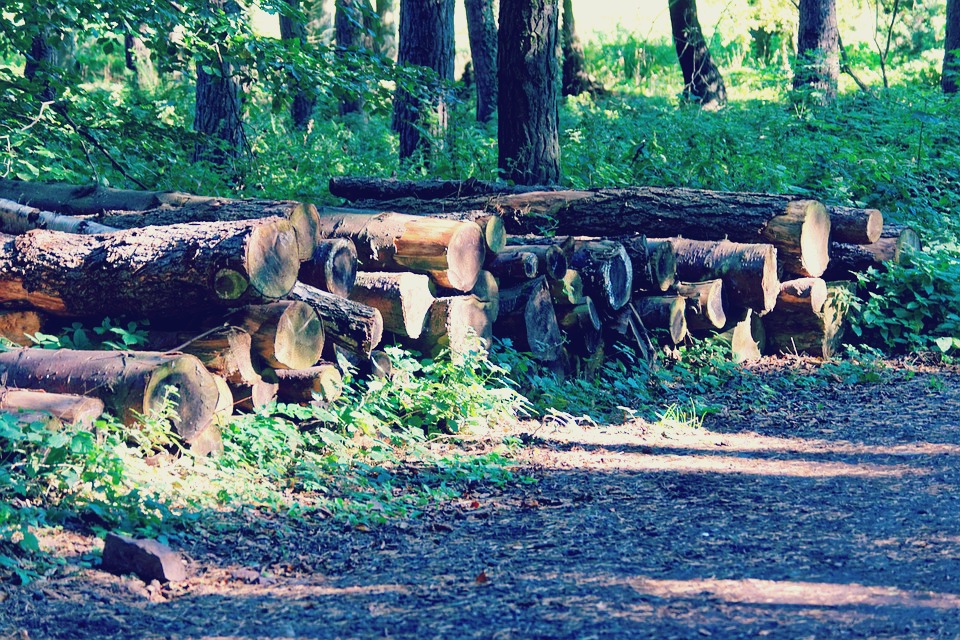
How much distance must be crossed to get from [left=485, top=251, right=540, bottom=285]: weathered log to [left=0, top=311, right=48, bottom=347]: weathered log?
317 cm

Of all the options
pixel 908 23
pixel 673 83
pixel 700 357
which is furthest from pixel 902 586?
pixel 908 23

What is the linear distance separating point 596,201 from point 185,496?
16.6 feet

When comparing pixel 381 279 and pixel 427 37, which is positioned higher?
pixel 427 37

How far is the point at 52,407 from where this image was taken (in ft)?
15.9

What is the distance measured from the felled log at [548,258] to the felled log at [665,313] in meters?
1.02

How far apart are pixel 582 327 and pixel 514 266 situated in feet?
2.60

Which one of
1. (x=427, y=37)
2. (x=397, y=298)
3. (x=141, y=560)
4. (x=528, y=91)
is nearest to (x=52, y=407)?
(x=141, y=560)

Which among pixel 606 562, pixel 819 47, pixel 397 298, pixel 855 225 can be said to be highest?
pixel 819 47

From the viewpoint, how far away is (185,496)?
191 inches

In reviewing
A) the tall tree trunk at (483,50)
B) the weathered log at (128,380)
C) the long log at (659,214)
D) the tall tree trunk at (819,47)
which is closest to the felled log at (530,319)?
the long log at (659,214)

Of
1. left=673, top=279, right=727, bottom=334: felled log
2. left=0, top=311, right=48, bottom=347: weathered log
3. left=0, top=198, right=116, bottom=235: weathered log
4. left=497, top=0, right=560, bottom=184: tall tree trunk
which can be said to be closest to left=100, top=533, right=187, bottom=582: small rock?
left=0, top=311, right=48, bottom=347: weathered log

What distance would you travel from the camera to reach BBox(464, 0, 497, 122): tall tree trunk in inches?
771

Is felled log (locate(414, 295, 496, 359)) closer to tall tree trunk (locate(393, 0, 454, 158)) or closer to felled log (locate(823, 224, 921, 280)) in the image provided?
felled log (locate(823, 224, 921, 280))

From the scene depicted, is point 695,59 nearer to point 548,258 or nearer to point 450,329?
point 548,258
